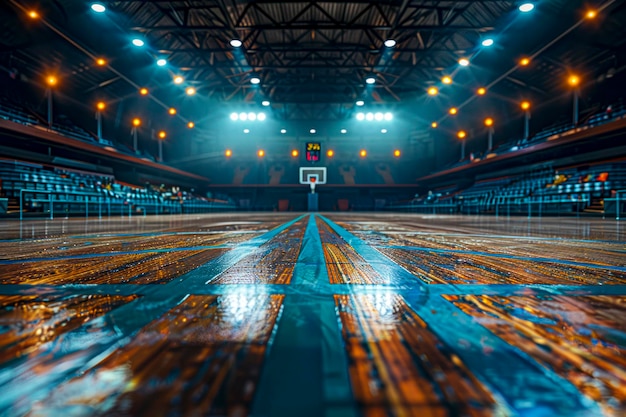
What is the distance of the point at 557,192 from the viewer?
9031mm

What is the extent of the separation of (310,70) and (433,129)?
11189mm

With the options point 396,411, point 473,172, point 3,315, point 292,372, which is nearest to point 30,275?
point 3,315

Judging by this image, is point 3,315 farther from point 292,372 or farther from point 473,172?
point 473,172

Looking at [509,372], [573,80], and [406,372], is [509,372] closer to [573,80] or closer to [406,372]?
[406,372]

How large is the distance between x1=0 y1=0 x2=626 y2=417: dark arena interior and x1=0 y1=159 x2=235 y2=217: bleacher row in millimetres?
86

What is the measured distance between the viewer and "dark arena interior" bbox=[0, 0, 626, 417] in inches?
11.5

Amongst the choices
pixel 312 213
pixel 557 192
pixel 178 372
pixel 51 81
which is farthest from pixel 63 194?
pixel 557 192

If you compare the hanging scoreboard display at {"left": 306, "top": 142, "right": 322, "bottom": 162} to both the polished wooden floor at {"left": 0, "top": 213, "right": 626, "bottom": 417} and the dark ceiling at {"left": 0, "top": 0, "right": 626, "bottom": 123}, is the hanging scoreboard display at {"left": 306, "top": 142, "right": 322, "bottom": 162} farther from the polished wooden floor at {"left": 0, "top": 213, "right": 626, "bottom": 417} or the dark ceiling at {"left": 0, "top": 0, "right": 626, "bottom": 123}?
the polished wooden floor at {"left": 0, "top": 213, "right": 626, "bottom": 417}

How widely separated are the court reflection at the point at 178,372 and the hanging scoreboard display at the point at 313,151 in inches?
855

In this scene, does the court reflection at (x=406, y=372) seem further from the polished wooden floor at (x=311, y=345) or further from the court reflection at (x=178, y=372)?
the court reflection at (x=178, y=372)

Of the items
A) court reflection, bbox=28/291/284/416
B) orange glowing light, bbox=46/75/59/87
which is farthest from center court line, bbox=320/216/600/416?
orange glowing light, bbox=46/75/59/87

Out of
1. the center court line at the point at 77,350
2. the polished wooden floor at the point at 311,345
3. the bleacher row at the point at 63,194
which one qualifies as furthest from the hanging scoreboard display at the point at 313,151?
the center court line at the point at 77,350

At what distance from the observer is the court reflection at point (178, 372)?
24cm

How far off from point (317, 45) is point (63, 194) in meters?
9.15
